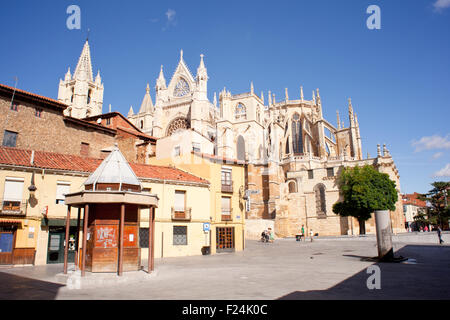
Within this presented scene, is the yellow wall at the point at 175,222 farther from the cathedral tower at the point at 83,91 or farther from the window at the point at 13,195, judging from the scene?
the cathedral tower at the point at 83,91

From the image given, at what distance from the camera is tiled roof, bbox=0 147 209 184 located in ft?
55.9

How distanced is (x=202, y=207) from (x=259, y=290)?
1439 cm

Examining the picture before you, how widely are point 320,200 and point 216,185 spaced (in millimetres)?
25980

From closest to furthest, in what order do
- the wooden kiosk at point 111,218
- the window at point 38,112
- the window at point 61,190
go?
1. the wooden kiosk at point 111,218
2. the window at point 61,190
3. the window at point 38,112

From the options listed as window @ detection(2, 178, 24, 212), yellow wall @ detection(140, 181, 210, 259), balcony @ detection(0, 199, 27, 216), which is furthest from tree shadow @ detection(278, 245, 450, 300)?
window @ detection(2, 178, 24, 212)

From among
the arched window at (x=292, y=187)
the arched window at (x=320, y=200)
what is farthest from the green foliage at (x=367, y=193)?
the arched window at (x=292, y=187)

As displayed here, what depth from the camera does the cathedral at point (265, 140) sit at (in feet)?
135

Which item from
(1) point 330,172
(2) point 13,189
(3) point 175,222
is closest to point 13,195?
(2) point 13,189

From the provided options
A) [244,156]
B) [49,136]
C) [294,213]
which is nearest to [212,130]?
[244,156]

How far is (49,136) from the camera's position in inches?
915

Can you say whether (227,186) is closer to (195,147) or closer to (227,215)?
(227,215)

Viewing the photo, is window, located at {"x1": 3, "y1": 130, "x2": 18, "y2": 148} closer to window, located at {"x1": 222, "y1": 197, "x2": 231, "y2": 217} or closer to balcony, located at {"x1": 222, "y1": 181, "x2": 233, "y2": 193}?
balcony, located at {"x1": 222, "y1": 181, "x2": 233, "y2": 193}

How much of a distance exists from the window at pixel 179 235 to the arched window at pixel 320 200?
28213 mm
